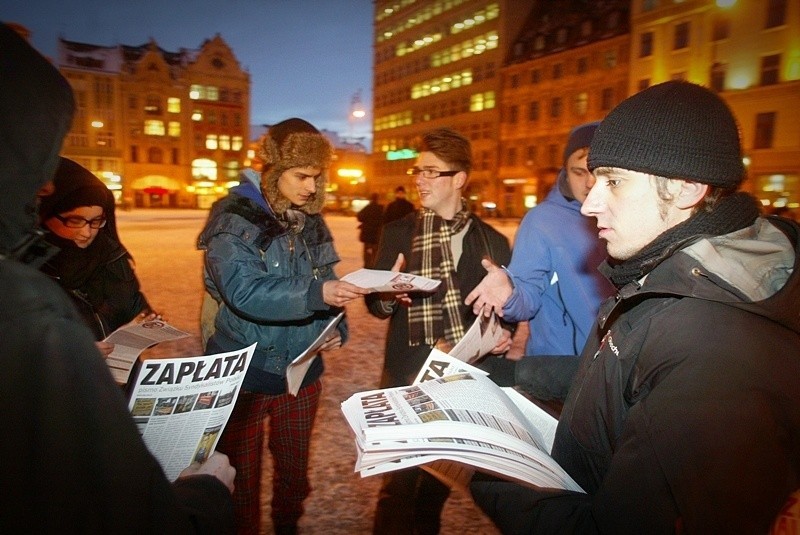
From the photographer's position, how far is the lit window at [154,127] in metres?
57.2

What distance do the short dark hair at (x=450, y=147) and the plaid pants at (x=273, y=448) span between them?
4.87 ft

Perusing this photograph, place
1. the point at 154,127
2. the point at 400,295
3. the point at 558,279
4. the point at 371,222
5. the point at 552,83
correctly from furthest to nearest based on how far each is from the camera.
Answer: the point at 154,127 < the point at 552,83 < the point at 371,222 < the point at 400,295 < the point at 558,279

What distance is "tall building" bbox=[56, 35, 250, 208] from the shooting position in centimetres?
5503

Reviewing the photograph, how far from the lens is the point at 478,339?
226 cm

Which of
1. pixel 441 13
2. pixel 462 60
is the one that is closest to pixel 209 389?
pixel 462 60

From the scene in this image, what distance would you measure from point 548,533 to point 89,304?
2342 mm

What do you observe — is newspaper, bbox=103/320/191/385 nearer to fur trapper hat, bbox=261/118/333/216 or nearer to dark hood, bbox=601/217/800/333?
fur trapper hat, bbox=261/118/333/216

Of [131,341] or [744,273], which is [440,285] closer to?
[131,341]

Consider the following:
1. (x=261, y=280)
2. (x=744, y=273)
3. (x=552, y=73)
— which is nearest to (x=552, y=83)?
(x=552, y=73)

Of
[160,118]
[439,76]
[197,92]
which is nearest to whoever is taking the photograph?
[439,76]

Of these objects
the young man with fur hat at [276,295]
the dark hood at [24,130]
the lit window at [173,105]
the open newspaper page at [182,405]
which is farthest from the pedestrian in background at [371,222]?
the lit window at [173,105]

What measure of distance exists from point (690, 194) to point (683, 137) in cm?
15

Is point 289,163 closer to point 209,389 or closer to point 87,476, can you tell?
point 209,389

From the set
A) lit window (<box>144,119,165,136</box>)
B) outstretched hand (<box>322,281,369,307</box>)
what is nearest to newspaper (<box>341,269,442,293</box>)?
outstretched hand (<box>322,281,369,307</box>)
